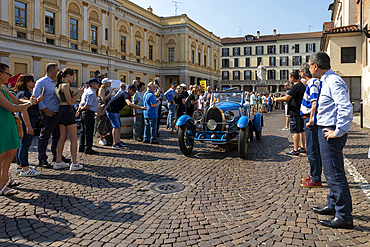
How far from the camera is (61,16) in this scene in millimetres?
27906

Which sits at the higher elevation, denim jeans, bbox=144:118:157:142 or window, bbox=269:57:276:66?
window, bbox=269:57:276:66

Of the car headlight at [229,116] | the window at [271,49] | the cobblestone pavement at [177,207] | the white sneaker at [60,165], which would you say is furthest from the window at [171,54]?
the white sneaker at [60,165]

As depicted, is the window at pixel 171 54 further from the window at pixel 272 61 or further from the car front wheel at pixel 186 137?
the car front wheel at pixel 186 137

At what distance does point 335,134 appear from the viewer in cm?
325

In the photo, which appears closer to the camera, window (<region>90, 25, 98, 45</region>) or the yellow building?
the yellow building

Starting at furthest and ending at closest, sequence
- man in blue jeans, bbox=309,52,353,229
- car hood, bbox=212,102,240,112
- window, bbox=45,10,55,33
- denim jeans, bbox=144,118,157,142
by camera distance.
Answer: window, bbox=45,10,55,33
denim jeans, bbox=144,118,157,142
car hood, bbox=212,102,240,112
man in blue jeans, bbox=309,52,353,229

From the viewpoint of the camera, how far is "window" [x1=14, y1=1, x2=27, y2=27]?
24.1m

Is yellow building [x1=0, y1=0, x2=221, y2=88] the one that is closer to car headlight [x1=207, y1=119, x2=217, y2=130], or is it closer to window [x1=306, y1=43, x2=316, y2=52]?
car headlight [x1=207, y1=119, x2=217, y2=130]

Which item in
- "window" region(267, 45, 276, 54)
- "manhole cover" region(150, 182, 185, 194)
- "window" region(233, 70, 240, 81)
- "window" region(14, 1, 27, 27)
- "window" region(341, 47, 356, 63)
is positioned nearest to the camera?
"manhole cover" region(150, 182, 185, 194)

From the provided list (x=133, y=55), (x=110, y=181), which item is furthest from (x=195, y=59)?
(x=110, y=181)

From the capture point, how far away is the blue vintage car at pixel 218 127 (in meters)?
7.13

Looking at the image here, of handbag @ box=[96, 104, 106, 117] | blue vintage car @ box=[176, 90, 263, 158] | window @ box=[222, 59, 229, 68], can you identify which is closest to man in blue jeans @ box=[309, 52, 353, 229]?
blue vintage car @ box=[176, 90, 263, 158]

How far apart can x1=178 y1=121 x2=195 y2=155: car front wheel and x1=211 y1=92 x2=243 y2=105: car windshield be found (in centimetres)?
158

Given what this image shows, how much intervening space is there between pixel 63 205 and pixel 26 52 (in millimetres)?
24915
